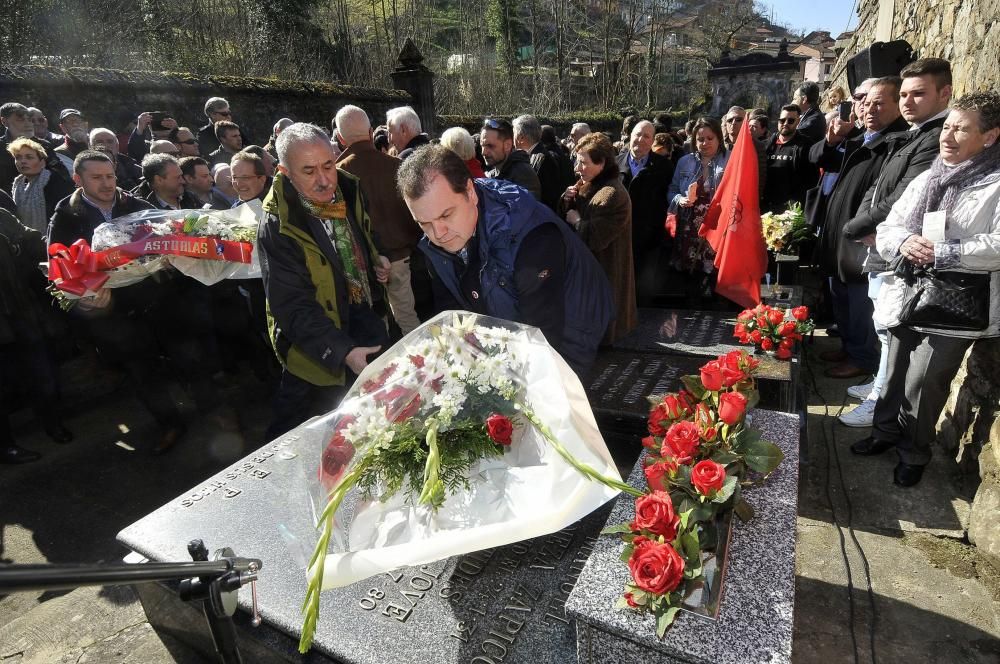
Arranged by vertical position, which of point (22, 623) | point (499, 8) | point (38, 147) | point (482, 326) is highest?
point (499, 8)

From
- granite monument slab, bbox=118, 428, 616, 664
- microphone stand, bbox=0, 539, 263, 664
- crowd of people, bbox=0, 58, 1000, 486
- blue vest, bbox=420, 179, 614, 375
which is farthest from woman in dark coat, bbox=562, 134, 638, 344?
microphone stand, bbox=0, 539, 263, 664

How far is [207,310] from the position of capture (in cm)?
456

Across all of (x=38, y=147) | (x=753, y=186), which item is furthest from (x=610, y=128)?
(x=38, y=147)

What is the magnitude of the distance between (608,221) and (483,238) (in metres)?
2.07

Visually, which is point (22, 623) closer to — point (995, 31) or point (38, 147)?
point (38, 147)

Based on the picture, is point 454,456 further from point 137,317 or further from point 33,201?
point 33,201

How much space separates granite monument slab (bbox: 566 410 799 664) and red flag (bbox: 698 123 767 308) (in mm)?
3446

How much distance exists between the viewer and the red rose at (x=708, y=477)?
68.9 inches

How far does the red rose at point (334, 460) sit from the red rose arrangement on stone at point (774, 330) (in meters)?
2.94

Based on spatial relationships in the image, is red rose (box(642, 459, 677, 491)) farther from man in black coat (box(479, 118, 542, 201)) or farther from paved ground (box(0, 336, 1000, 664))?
man in black coat (box(479, 118, 542, 201))

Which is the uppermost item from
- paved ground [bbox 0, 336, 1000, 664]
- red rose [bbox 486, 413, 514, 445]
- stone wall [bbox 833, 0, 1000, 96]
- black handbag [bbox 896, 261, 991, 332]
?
stone wall [bbox 833, 0, 1000, 96]

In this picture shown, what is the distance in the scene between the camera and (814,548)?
294 cm

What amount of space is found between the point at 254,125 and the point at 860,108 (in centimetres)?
860

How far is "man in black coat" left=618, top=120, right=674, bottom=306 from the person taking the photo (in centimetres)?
560
